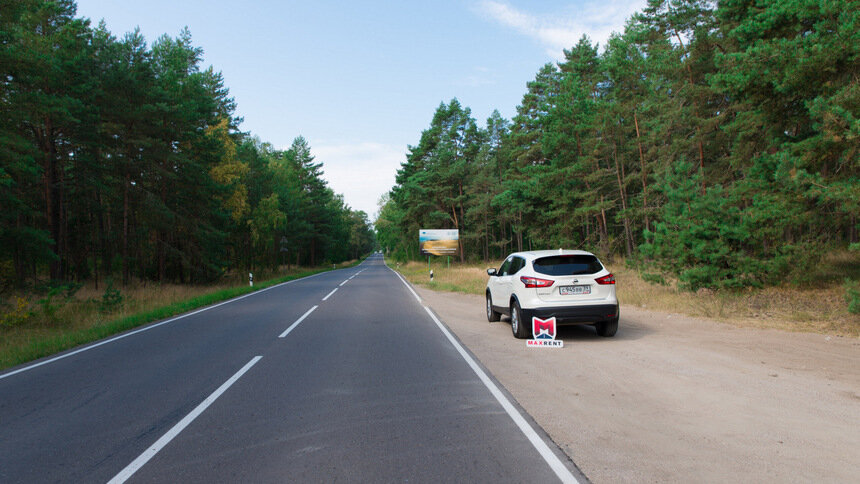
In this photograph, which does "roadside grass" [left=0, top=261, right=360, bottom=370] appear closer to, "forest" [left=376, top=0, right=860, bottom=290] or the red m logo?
the red m logo

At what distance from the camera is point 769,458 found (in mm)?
3494

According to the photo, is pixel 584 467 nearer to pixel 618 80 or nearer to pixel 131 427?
pixel 131 427

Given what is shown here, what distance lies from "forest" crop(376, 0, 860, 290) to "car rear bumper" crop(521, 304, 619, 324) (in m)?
4.77

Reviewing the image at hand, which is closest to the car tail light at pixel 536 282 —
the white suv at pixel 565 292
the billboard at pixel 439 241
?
the white suv at pixel 565 292

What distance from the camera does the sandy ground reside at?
11.2ft

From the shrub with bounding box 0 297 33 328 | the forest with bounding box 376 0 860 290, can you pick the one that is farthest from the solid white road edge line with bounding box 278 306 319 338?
the forest with bounding box 376 0 860 290

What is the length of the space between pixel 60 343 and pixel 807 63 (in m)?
17.0

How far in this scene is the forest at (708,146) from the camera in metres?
10.2

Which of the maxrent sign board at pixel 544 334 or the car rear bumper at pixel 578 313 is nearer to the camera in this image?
the maxrent sign board at pixel 544 334

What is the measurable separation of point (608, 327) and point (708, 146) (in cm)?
1583

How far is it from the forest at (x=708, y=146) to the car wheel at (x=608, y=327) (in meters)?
4.59

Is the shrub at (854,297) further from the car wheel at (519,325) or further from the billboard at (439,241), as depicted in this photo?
the billboard at (439,241)

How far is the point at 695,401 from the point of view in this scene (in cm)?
496

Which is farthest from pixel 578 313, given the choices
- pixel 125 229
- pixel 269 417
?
pixel 125 229
